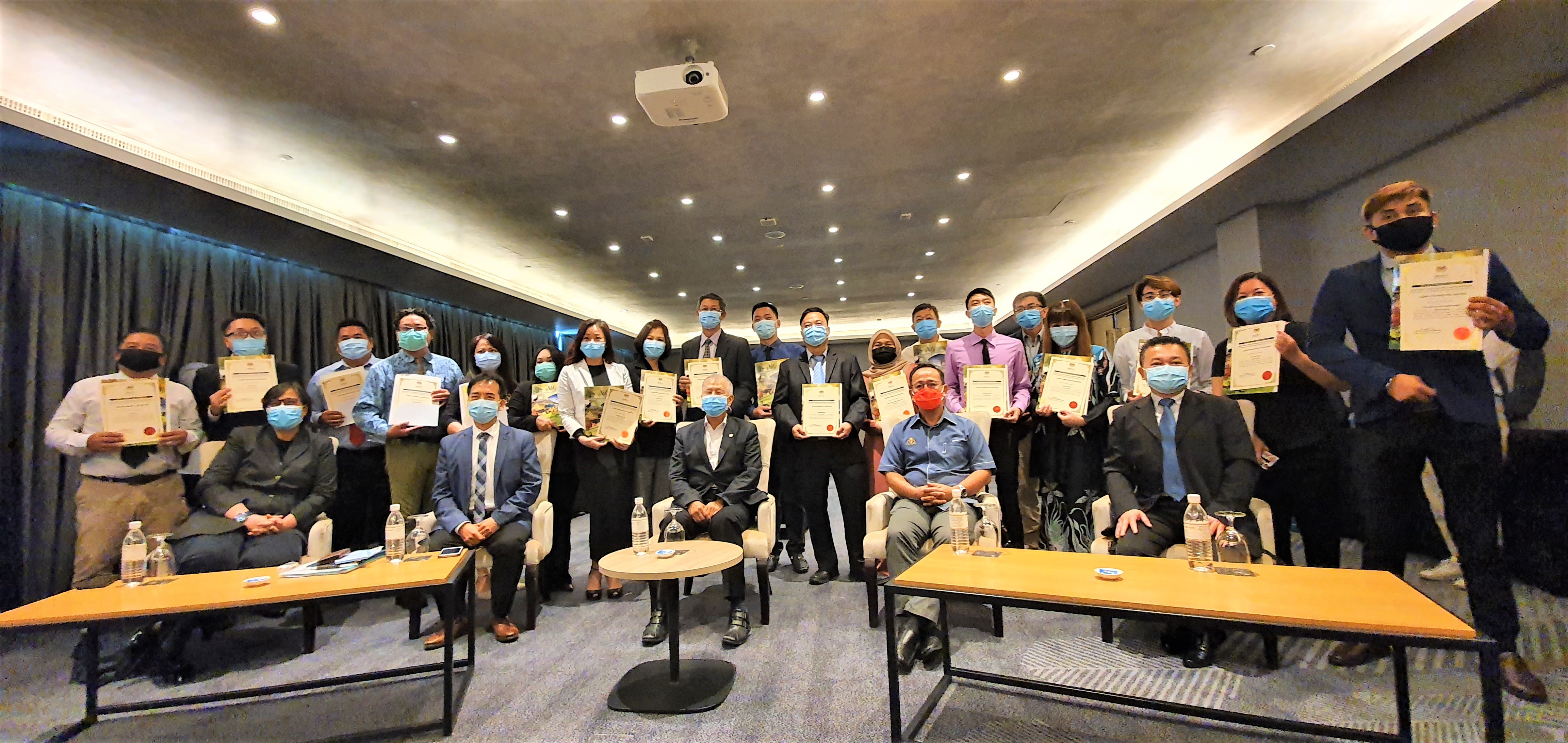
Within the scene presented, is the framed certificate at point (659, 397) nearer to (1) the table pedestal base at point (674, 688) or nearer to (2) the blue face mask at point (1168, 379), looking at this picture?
(1) the table pedestal base at point (674, 688)

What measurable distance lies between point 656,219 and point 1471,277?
605 cm

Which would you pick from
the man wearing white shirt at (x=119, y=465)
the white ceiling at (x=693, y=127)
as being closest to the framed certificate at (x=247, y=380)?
the man wearing white shirt at (x=119, y=465)

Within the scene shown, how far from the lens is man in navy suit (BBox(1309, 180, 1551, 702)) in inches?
87.3

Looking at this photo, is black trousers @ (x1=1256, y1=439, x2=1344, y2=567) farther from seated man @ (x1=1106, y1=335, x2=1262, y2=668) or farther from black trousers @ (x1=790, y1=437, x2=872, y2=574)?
black trousers @ (x1=790, y1=437, x2=872, y2=574)

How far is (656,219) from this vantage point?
21.3ft

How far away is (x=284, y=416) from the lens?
3.36 m

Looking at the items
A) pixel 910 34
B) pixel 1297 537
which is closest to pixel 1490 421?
pixel 1297 537

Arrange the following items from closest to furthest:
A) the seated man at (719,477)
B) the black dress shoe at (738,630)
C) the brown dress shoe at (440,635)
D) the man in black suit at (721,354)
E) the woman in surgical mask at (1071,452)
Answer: the black dress shoe at (738,630) → the brown dress shoe at (440,635) → the seated man at (719,477) → the woman in surgical mask at (1071,452) → the man in black suit at (721,354)

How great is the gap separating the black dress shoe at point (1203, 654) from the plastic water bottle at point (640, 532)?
246 centimetres

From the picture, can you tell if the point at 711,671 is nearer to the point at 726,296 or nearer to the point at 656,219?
the point at 656,219

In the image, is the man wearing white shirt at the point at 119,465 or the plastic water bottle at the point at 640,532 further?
the man wearing white shirt at the point at 119,465

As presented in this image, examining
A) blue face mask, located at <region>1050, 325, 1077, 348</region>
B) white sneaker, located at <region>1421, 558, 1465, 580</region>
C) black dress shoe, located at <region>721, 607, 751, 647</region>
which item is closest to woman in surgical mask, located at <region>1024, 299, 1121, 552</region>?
blue face mask, located at <region>1050, 325, 1077, 348</region>

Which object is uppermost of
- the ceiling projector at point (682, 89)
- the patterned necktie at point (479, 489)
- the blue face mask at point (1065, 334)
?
the ceiling projector at point (682, 89)

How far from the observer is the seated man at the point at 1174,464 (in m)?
2.62
